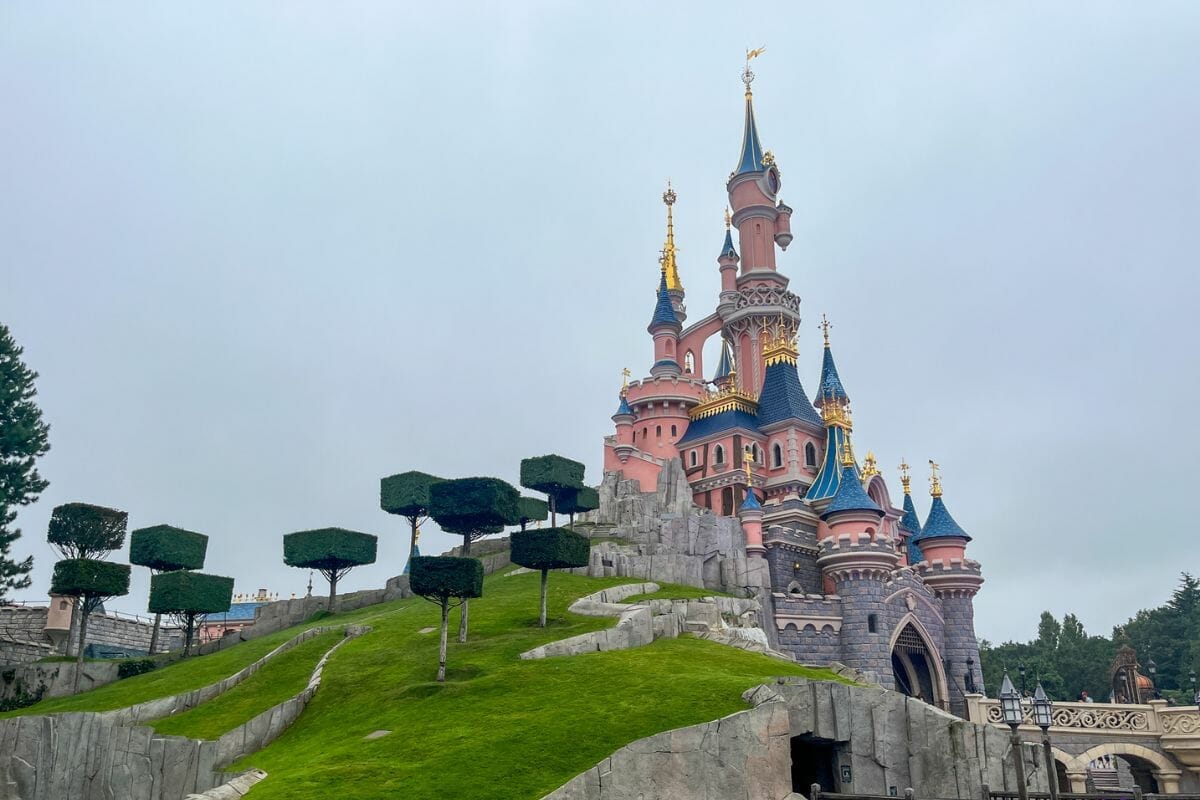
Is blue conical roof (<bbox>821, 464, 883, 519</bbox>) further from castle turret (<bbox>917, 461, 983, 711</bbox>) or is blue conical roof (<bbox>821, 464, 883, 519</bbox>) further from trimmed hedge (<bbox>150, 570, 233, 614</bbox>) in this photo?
trimmed hedge (<bbox>150, 570, 233, 614</bbox>)

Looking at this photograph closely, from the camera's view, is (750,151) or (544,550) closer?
(544,550)

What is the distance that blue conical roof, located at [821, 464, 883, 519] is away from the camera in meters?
59.2

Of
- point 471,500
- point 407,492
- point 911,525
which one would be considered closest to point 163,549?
point 407,492

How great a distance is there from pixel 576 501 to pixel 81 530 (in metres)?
30.7

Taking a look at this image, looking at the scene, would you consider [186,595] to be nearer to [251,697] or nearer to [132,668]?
[132,668]

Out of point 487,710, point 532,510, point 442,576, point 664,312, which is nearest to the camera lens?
point 487,710

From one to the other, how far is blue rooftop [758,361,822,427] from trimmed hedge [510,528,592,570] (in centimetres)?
3144

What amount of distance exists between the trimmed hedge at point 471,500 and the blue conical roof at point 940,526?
2891 centimetres

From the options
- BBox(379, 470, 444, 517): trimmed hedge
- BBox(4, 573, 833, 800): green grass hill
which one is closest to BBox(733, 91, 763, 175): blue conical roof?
BBox(379, 470, 444, 517): trimmed hedge

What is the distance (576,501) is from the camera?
68875 mm

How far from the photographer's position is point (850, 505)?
5919 centimetres

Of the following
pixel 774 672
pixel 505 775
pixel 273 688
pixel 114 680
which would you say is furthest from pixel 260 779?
pixel 114 680

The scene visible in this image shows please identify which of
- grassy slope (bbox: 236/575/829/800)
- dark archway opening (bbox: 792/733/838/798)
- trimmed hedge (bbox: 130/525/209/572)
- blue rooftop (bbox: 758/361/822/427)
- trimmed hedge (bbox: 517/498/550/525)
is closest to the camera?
grassy slope (bbox: 236/575/829/800)

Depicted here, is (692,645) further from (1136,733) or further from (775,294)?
(775,294)
